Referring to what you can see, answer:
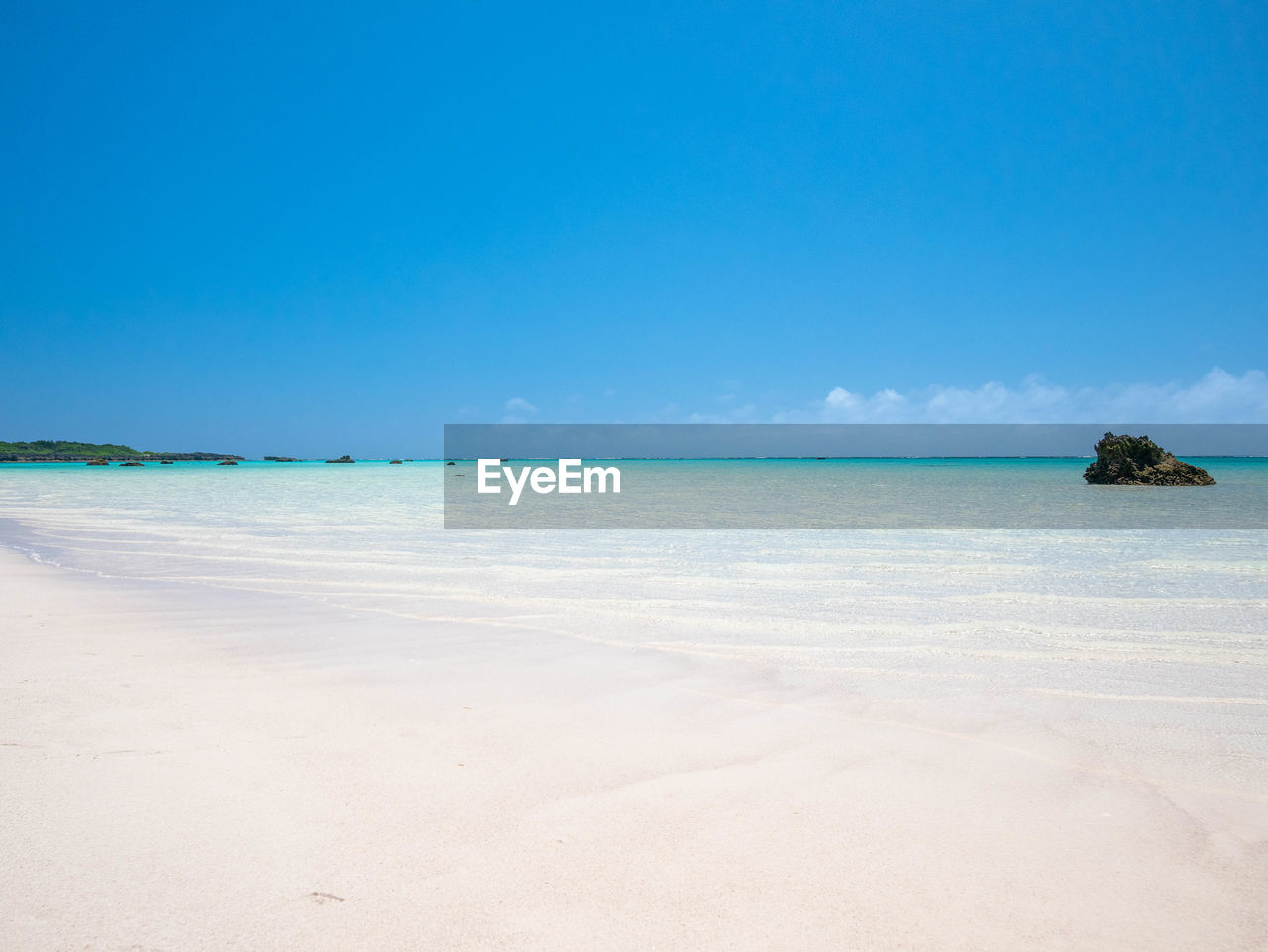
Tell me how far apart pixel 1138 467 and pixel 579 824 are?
137ft

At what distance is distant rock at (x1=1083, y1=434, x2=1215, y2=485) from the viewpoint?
114ft

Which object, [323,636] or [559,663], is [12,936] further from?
[323,636]

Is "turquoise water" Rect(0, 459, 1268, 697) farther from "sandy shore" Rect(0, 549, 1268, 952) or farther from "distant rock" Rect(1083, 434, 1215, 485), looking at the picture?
"distant rock" Rect(1083, 434, 1215, 485)

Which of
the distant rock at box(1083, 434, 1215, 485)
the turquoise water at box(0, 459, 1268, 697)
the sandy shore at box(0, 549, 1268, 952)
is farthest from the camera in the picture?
the distant rock at box(1083, 434, 1215, 485)

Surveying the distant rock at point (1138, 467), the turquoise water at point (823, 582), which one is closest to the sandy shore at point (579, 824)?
the turquoise water at point (823, 582)

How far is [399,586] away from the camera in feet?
28.0

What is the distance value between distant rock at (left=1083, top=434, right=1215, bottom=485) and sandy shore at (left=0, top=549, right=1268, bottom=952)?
3889cm

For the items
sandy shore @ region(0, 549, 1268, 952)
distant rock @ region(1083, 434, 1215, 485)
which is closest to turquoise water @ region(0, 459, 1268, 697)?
sandy shore @ region(0, 549, 1268, 952)

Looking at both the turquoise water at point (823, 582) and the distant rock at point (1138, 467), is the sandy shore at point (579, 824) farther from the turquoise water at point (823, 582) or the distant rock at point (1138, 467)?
the distant rock at point (1138, 467)

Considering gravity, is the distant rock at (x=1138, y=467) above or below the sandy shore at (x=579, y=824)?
above

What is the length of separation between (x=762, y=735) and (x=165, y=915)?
8.59 feet

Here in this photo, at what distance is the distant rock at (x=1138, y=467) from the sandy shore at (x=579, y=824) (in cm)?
3889

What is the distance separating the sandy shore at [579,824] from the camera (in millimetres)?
2180

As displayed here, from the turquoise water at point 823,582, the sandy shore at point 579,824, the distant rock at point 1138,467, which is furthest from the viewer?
the distant rock at point 1138,467
